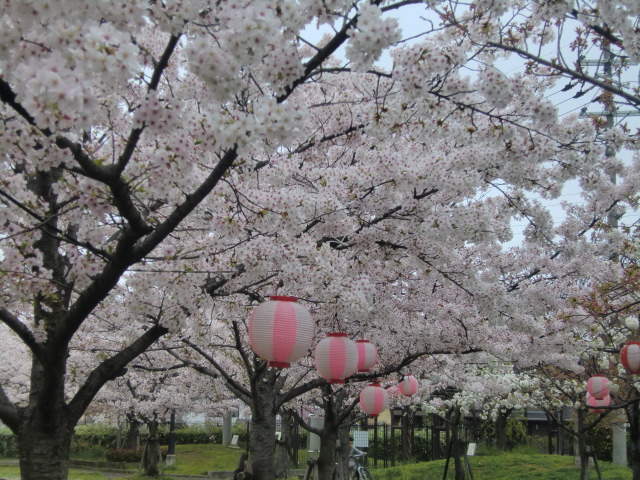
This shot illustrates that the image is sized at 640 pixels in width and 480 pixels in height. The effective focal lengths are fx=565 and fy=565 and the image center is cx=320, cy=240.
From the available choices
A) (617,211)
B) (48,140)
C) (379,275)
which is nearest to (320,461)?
(379,275)

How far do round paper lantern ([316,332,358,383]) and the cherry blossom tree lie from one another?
61cm

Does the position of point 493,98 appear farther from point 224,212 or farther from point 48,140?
point 48,140

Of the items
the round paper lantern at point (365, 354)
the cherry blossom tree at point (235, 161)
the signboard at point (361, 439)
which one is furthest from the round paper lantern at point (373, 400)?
the signboard at point (361, 439)

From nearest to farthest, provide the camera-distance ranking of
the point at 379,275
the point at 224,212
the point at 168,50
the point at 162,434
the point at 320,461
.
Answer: the point at 168,50 < the point at 224,212 < the point at 379,275 < the point at 320,461 < the point at 162,434

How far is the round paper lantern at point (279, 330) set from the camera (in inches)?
189

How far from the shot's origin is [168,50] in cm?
312

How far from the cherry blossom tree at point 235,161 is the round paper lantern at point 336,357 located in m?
0.61

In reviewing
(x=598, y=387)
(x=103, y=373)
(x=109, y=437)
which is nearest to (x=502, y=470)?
(x=598, y=387)

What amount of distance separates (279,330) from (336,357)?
1574mm

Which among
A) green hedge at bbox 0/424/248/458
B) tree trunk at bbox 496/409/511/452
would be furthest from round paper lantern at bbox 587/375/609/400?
green hedge at bbox 0/424/248/458

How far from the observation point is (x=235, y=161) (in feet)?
14.1

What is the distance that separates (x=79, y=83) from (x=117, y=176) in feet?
3.25

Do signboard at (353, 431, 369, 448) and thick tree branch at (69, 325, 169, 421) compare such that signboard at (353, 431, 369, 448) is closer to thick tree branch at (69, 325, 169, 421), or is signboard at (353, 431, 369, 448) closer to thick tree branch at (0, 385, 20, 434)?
thick tree branch at (69, 325, 169, 421)

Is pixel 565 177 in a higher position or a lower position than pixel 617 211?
lower
